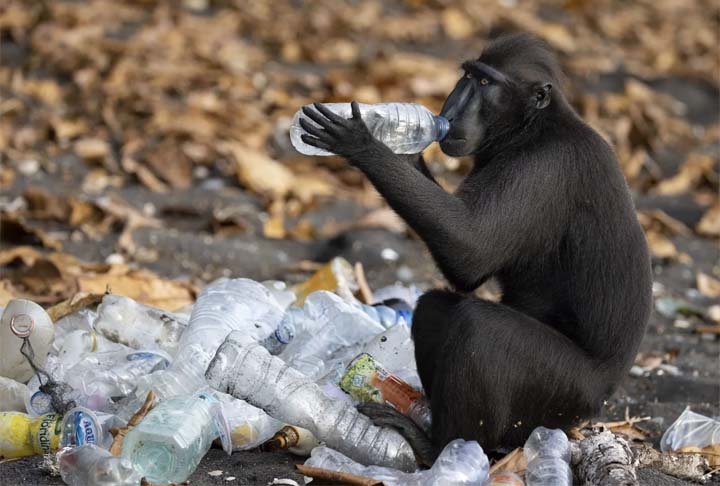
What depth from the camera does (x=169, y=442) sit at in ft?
11.3

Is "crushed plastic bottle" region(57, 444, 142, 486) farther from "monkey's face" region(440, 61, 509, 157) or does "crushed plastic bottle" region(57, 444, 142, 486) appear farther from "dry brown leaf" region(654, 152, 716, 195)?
"dry brown leaf" region(654, 152, 716, 195)

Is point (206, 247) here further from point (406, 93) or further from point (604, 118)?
point (604, 118)

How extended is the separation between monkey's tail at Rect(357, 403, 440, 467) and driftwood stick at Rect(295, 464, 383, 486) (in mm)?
355

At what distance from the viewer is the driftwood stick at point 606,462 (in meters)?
3.52

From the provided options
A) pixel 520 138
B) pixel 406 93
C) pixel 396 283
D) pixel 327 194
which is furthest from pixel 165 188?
pixel 520 138

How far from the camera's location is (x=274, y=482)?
3559mm

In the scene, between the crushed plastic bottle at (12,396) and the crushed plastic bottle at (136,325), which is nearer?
the crushed plastic bottle at (12,396)

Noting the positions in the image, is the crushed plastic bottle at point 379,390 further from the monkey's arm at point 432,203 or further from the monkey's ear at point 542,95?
the monkey's ear at point 542,95

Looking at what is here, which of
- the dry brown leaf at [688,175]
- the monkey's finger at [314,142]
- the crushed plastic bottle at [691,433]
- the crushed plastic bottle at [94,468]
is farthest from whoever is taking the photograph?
the dry brown leaf at [688,175]

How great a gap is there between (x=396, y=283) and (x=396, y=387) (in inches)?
84.6

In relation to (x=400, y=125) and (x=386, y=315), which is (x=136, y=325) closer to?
(x=386, y=315)

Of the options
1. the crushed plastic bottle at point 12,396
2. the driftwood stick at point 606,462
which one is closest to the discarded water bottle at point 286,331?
the crushed plastic bottle at point 12,396

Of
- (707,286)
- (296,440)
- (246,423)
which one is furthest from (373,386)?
(707,286)

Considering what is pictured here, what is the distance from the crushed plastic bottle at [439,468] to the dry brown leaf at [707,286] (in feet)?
11.7
